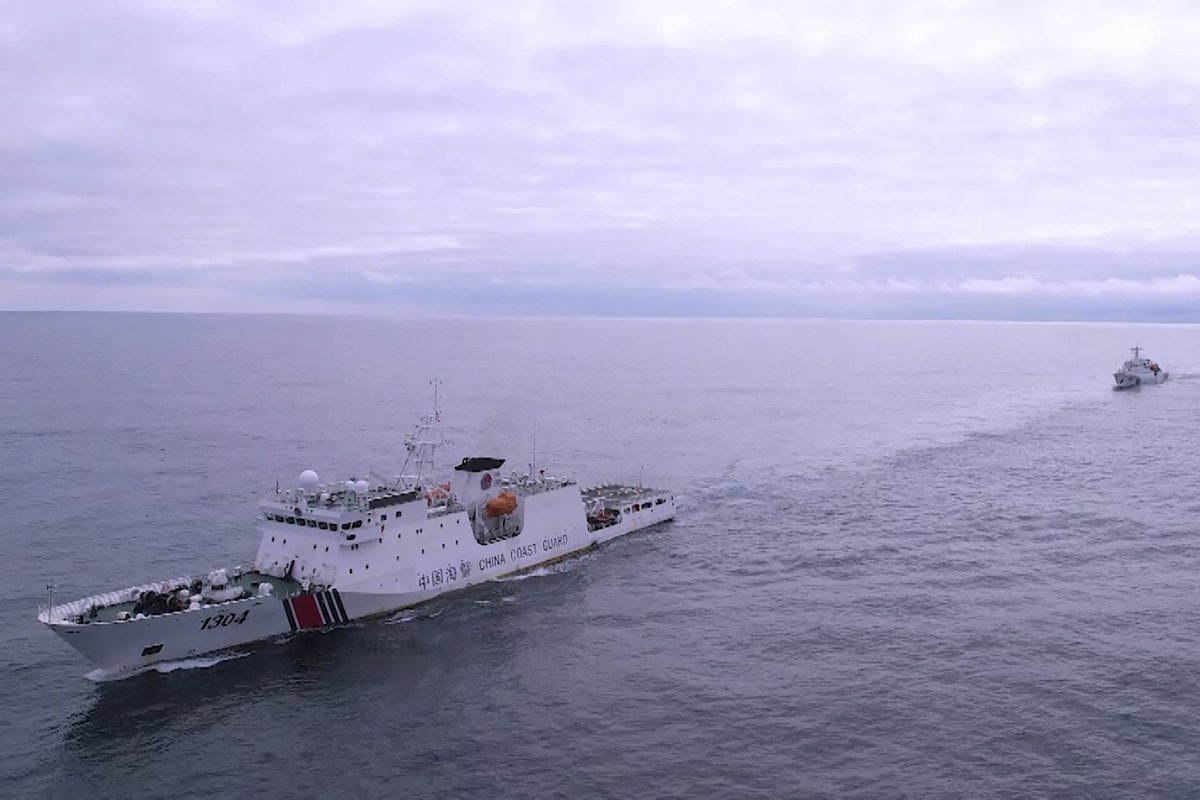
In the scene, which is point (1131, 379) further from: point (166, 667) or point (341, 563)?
point (166, 667)

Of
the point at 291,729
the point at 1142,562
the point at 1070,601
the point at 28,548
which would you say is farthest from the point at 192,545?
the point at 1142,562

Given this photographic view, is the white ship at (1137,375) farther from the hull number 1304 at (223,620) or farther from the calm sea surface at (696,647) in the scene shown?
the hull number 1304 at (223,620)

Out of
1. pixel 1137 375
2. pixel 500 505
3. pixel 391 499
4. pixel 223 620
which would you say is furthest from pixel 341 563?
pixel 1137 375

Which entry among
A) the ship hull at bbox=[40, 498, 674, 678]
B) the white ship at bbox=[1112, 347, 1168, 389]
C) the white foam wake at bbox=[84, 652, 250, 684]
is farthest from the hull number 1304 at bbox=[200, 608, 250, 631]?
the white ship at bbox=[1112, 347, 1168, 389]

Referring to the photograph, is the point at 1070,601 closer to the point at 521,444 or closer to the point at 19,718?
the point at 19,718

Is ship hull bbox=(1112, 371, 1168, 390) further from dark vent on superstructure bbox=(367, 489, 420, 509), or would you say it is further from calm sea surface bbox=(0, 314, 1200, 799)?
dark vent on superstructure bbox=(367, 489, 420, 509)

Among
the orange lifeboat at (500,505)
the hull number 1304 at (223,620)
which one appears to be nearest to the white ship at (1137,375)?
the orange lifeboat at (500,505)

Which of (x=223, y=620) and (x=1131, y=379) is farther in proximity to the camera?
(x=1131, y=379)
